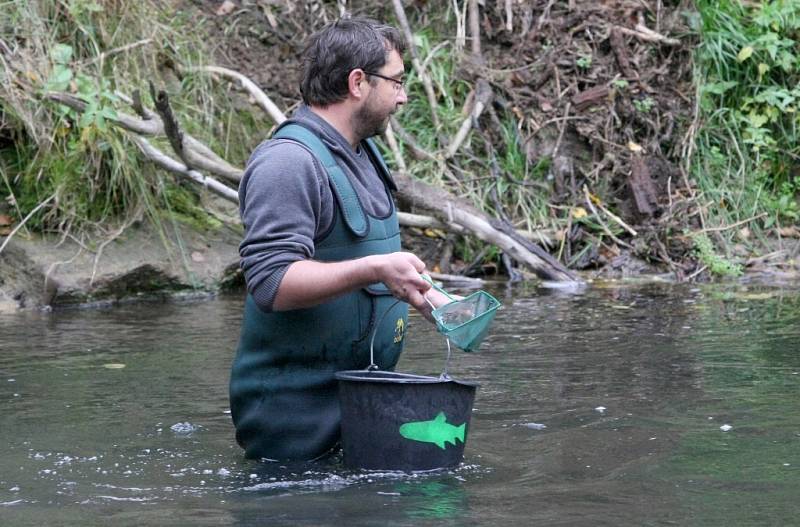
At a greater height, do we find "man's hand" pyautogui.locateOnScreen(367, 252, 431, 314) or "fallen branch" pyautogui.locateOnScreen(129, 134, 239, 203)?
"man's hand" pyautogui.locateOnScreen(367, 252, 431, 314)

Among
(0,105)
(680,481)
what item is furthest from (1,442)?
(0,105)

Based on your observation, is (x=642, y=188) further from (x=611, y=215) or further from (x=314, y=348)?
(x=314, y=348)

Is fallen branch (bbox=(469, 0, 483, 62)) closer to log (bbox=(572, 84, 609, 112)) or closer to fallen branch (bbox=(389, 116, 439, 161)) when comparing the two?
log (bbox=(572, 84, 609, 112))

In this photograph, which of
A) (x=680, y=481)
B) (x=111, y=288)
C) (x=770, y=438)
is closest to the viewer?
(x=680, y=481)

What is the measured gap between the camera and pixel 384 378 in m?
3.74

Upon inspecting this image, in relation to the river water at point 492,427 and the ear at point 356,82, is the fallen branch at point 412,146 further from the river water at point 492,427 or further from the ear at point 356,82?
the ear at point 356,82

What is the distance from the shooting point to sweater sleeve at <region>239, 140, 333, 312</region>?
11.8ft

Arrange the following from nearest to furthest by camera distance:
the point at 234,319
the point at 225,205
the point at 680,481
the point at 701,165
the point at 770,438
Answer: the point at 680,481
the point at 770,438
the point at 234,319
the point at 225,205
the point at 701,165

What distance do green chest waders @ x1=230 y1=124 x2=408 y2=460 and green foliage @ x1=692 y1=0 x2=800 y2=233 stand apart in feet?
20.9

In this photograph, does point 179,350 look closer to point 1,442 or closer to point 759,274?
point 1,442

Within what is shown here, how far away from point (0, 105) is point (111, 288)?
148cm

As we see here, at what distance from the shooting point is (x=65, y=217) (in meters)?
8.44

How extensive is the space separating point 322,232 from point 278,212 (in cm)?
24

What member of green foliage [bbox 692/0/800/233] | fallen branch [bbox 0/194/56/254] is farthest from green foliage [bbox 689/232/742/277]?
fallen branch [bbox 0/194/56/254]
